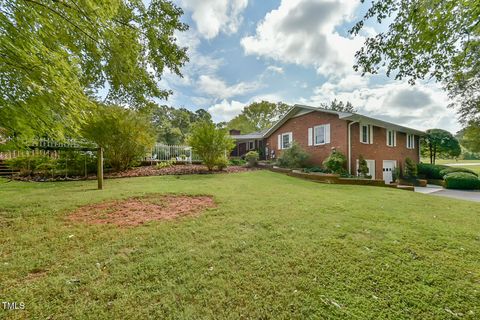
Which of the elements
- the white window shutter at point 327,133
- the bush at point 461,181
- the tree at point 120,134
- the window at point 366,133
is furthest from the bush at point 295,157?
the bush at point 461,181

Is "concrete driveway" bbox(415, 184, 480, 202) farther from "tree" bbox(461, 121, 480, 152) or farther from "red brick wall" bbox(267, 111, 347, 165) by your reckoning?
"tree" bbox(461, 121, 480, 152)

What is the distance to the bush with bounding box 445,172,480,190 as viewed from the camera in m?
12.5

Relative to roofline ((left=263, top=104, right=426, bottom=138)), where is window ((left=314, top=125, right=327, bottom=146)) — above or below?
below

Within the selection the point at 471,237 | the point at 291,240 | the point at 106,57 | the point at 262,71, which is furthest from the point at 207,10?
the point at 471,237

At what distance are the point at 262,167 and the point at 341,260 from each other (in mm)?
13050

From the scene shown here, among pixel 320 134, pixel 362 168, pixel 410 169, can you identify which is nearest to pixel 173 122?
pixel 320 134

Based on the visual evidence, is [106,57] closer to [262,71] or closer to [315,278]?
[315,278]

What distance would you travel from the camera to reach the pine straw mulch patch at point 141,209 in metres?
3.85

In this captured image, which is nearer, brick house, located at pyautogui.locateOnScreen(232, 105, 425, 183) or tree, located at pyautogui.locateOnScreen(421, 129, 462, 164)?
brick house, located at pyautogui.locateOnScreen(232, 105, 425, 183)

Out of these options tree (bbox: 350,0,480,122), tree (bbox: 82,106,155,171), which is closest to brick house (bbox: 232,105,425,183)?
tree (bbox: 350,0,480,122)

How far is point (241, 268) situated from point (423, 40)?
4.86 m

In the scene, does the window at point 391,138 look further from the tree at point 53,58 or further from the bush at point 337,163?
the tree at point 53,58

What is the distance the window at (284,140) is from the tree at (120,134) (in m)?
10.2

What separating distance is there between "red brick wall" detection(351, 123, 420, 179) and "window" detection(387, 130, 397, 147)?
0.31m
